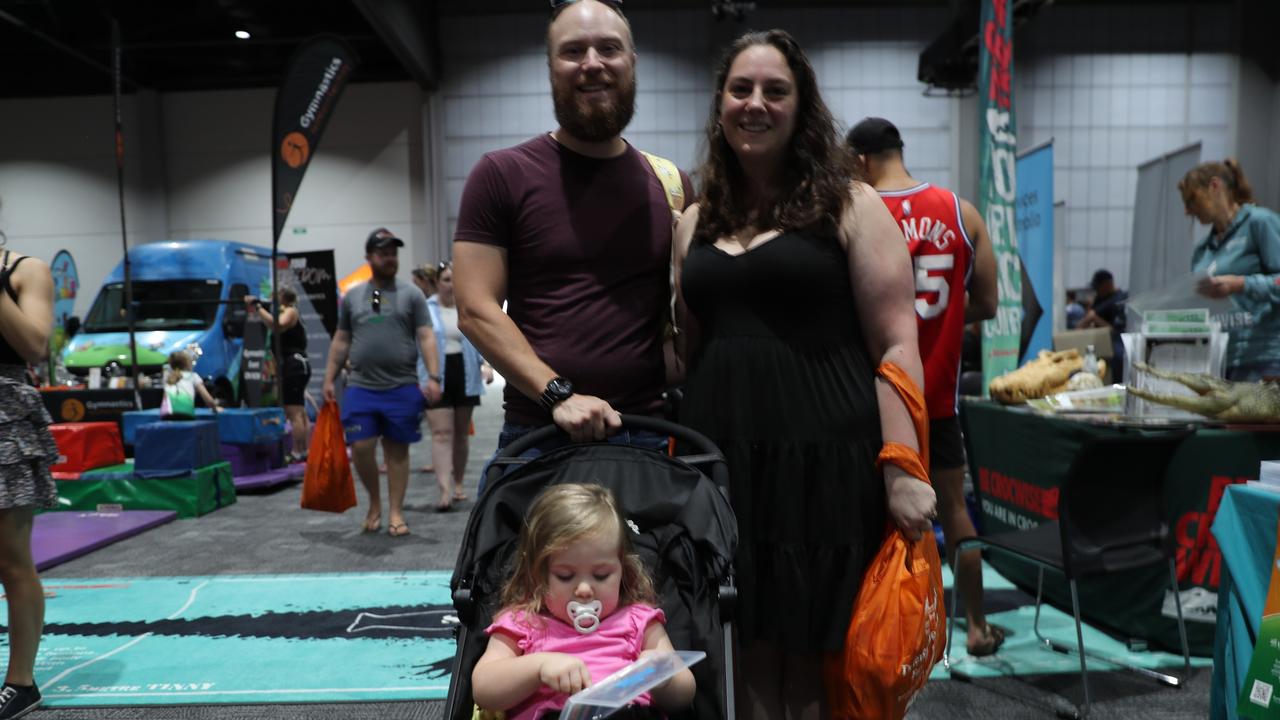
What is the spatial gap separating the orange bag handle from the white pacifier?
0.66m

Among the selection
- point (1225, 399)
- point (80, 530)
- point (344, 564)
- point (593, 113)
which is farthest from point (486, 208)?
point (80, 530)

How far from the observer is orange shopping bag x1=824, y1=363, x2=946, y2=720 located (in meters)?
1.58

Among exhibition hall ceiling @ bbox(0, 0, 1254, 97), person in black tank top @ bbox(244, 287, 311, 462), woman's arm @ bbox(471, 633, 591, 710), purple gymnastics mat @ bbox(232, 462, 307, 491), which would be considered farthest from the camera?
exhibition hall ceiling @ bbox(0, 0, 1254, 97)

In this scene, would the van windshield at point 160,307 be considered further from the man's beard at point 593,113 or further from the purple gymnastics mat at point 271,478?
the man's beard at point 593,113

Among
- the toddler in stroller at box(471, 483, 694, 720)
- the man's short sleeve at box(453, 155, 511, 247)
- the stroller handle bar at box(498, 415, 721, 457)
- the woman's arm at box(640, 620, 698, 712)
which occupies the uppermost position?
the man's short sleeve at box(453, 155, 511, 247)

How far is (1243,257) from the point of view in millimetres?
3859

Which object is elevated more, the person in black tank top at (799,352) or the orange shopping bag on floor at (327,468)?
the person in black tank top at (799,352)

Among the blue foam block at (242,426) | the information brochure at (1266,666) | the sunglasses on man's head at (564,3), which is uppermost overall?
the sunglasses on man's head at (564,3)

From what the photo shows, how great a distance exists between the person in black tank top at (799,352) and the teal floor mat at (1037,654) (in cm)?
159

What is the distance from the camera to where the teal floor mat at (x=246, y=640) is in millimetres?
2941

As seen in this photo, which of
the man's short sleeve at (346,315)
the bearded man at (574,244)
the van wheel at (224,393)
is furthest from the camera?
the van wheel at (224,393)

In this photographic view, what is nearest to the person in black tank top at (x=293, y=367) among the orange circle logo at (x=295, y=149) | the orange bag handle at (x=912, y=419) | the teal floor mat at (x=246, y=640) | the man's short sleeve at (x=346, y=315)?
the orange circle logo at (x=295, y=149)

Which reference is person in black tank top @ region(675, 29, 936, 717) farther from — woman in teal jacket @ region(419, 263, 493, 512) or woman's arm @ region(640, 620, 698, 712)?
woman in teal jacket @ region(419, 263, 493, 512)

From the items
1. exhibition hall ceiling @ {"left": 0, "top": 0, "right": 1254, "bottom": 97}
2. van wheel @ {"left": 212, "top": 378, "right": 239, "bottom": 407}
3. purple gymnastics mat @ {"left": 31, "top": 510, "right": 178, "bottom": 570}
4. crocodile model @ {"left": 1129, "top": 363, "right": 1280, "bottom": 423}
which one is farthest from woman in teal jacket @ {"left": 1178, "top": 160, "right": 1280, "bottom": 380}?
van wheel @ {"left": 212, "top": 378, "right": 239, "bottom": 407}
